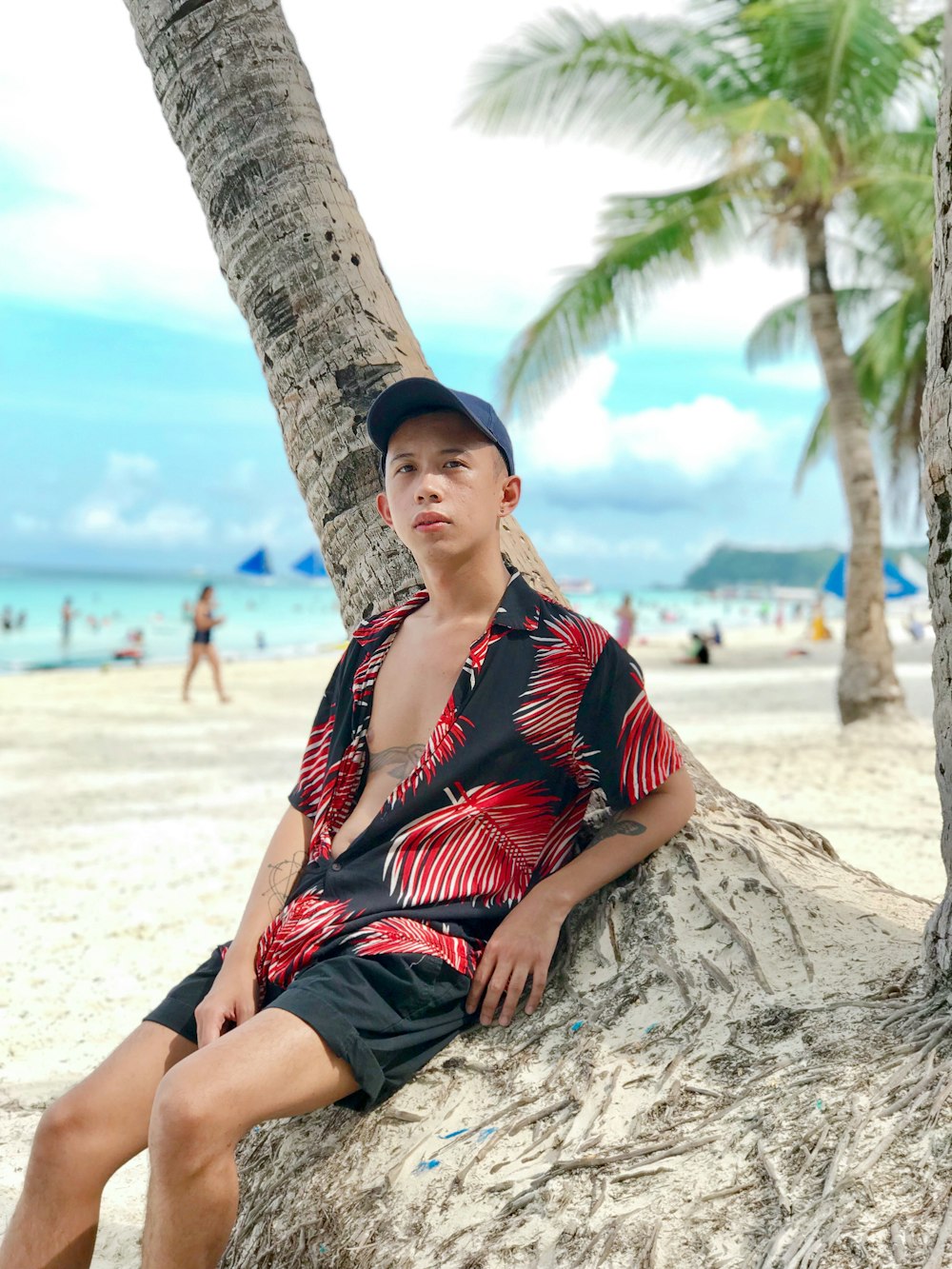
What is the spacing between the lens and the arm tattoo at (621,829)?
7.61 feet

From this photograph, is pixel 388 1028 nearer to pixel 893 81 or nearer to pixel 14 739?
pixel 893 81

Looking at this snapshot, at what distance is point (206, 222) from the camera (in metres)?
3.06

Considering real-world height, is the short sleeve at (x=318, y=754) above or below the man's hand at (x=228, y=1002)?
above

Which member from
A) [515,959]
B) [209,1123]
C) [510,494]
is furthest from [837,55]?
[209,1123]

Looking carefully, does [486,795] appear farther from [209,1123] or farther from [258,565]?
[258,565]

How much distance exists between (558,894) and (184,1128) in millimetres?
858

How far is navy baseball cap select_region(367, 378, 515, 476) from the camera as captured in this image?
7.22ft

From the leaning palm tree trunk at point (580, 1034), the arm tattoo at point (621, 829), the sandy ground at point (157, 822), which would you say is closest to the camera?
the leaning palm tree trunk at point (580, 1034)

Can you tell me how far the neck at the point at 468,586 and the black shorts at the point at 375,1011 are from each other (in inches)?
30.0

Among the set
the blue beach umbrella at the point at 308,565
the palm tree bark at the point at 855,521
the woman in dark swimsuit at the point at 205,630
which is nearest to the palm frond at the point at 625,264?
the palm tree bark at the point at 855,521

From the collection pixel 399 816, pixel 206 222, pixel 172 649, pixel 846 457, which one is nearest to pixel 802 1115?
pixel 399 816

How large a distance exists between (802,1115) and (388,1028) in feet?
2.49

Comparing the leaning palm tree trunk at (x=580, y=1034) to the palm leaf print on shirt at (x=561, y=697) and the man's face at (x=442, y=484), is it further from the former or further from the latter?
the man's face at (x=442, y=484)

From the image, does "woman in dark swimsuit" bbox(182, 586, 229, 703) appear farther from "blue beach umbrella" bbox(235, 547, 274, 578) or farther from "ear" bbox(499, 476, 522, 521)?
"ear" bbox(499, 476, 522, 521)
